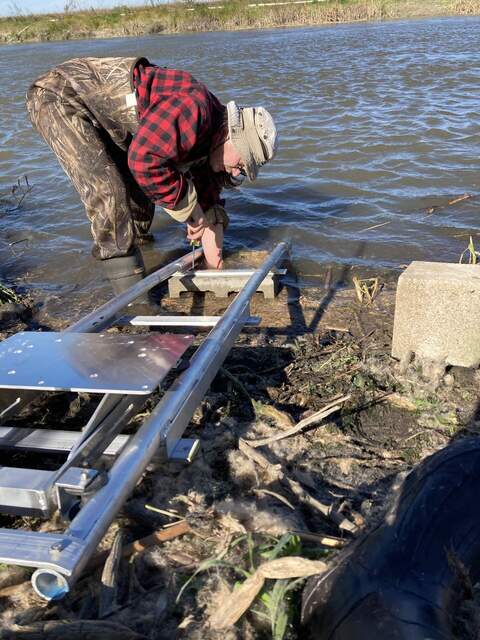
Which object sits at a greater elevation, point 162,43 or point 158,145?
point 162,43

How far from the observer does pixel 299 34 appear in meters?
22.9

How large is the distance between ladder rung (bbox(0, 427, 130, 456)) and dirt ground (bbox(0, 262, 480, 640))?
21 cm

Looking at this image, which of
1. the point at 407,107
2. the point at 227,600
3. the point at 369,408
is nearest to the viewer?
the point at 227,600

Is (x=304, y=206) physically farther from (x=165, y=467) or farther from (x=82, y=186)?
(x=165, y=467)

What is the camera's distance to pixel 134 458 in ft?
5.98

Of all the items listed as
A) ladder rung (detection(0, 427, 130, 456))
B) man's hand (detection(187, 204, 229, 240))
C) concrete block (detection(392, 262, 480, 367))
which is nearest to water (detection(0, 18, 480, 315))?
man's hand (detection(187, 204, 229, 240))

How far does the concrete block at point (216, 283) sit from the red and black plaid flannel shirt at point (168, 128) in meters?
0.96

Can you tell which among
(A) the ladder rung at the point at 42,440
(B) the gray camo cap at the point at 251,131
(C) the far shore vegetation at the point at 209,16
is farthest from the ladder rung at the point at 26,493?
(C) the far shore vegetation at the point at 209,16

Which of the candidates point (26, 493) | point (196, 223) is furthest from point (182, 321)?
point (26, 493)

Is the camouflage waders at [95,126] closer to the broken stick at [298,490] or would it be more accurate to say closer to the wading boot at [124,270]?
the wading boot at [124,270]

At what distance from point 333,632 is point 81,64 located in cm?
332

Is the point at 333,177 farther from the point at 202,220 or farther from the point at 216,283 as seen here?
the point at 202,220

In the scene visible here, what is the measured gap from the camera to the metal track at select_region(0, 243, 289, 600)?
143 centimetres

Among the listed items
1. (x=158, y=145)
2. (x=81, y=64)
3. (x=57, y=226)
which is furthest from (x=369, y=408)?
(x=57, y=226)
